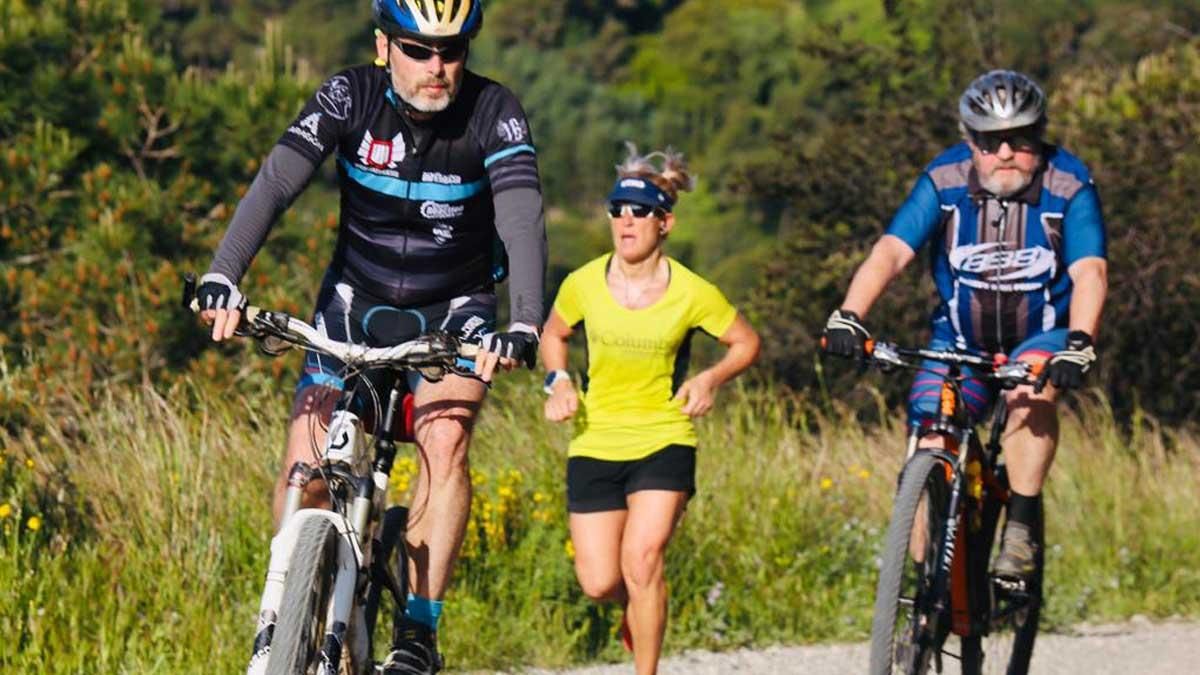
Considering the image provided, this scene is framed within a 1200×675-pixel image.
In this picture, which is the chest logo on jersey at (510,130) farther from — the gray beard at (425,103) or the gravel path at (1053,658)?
the gravel path at (1053,658)

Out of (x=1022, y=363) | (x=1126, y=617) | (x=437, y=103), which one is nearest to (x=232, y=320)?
(x=437, y=103)

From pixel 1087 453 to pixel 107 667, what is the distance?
666 centimetres

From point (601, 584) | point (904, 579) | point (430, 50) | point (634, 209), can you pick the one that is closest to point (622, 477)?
point (601, 584)

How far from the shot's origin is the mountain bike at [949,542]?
20.2ft

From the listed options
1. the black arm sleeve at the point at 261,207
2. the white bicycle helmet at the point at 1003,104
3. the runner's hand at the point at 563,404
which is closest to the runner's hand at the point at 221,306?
the black arm sleeve at the point at 261,207

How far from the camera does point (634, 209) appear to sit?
668 centimetres

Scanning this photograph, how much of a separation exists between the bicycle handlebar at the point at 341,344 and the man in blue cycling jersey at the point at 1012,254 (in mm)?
2175

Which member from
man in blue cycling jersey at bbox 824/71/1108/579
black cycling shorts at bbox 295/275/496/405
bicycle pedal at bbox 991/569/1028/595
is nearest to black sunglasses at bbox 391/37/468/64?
black cycling shorts at bbox 295/275/496/405

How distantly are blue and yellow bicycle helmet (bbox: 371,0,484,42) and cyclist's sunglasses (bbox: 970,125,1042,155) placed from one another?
2.19m

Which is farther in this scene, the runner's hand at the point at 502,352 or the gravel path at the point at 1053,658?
the gravel path at the point at 1053,658

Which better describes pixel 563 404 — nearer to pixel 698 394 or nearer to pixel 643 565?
pixel 698 394

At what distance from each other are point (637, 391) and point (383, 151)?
4.90 ft

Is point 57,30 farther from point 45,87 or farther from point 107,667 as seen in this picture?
point 107,667

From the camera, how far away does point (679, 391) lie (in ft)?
21.6
